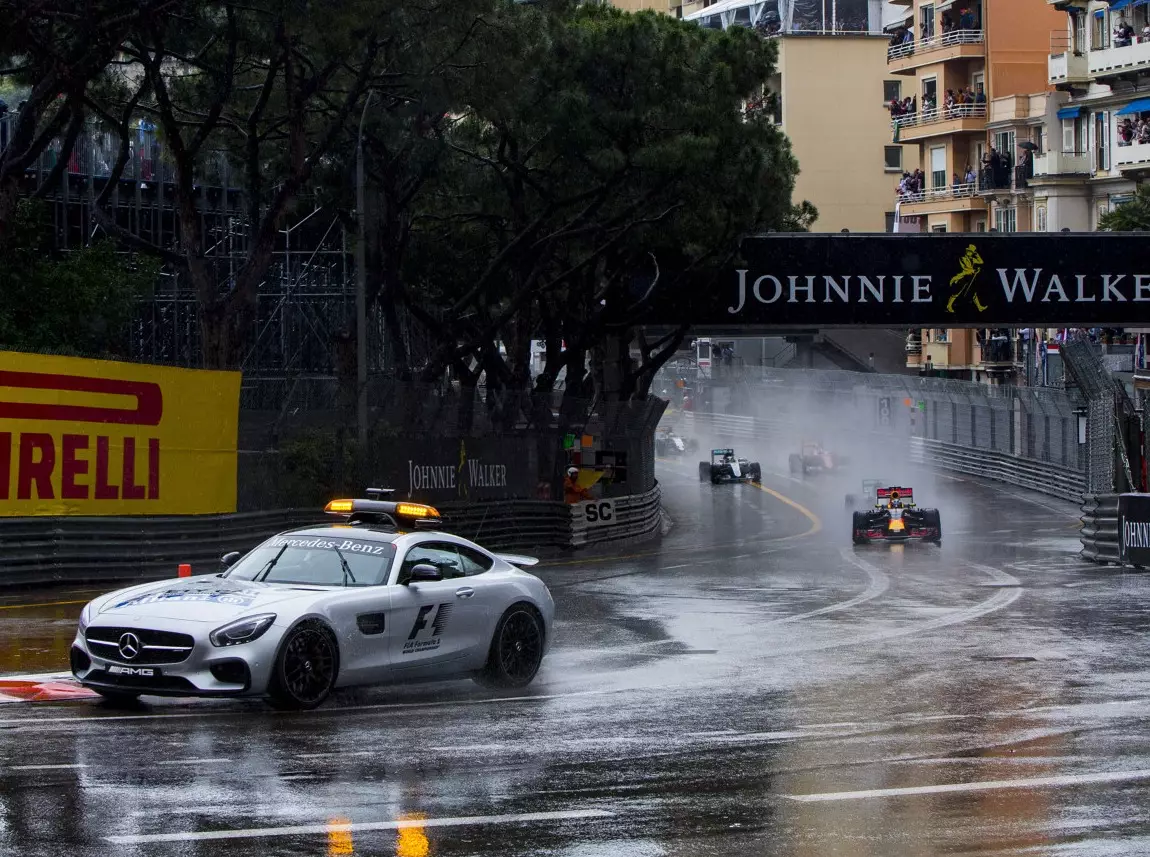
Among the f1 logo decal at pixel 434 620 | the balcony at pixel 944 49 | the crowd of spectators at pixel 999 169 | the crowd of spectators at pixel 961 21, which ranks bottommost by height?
the f1 logo decal at pixel 434 620

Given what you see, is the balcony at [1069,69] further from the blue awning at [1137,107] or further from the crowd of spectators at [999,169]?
the crowd of spectators at [999,169]

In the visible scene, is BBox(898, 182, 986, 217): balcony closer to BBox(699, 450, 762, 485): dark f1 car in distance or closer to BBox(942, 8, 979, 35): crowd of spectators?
BBox(942, 8, 979, 35): crowd of spectators

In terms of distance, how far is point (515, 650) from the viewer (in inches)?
535

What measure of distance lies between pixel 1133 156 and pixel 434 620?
5181cm

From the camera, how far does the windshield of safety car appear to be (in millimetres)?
12516

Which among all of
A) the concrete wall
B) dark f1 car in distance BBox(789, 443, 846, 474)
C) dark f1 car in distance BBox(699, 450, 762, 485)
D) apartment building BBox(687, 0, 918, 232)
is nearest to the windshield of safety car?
dark f1 car in distance BBox(699, 450, 762, 485)

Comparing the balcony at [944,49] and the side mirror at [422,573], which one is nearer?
the side mirror at [422,573]

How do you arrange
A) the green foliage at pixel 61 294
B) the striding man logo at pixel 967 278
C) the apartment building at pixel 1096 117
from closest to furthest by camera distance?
the green foliage at pixel 61 294 → the striding man logo at pixel 967 278 → the apartment building at pixel 1096 117

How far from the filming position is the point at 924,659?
50.7ft

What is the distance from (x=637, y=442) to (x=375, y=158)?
1228cm

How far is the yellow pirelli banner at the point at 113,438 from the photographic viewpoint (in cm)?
2155

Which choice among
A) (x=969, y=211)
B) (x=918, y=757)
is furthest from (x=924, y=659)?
(x=969, y=211)

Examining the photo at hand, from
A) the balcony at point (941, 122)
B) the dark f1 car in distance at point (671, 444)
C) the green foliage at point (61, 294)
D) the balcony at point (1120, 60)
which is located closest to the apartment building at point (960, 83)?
the balcony at point (941, 122)

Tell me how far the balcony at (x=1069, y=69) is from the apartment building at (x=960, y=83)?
7.93 meters
